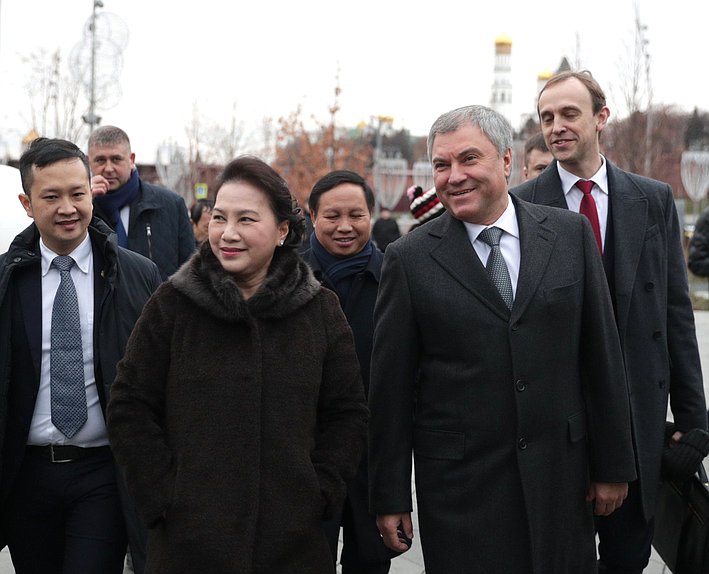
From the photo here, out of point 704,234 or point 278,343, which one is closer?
point 278,343

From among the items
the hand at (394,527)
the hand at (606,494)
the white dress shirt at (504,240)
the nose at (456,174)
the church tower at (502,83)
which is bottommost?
the hand at (394,527)

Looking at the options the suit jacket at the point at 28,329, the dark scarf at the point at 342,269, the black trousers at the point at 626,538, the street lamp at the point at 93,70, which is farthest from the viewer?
the street lamp at the point at 93,70

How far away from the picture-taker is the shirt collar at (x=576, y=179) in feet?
12.4

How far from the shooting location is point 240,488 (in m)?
2.82

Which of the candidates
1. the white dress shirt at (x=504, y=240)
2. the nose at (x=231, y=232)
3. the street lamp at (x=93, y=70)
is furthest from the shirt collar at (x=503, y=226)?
the street lamp at (x=93, y=70)

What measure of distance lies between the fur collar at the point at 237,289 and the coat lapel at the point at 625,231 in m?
1.24

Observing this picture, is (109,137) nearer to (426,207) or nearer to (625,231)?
(426,207)

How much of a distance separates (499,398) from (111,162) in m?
3.65

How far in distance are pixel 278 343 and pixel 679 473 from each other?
1778 millimetres

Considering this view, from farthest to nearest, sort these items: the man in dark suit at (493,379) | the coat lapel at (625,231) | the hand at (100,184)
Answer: the hand at (100,184) < the coat lapel at (625,231) < the man in dark suit at (493,379)

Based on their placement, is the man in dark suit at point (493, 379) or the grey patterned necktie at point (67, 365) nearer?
the man in dark suit at point (493, 379)

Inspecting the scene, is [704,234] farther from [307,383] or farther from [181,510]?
[181,510]

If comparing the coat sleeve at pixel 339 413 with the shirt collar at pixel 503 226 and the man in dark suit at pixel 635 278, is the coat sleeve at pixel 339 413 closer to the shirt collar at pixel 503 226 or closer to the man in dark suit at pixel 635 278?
the shirt collar at pixel 503 226

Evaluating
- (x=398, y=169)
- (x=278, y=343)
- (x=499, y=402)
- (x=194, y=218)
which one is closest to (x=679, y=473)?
(x=499, y=402)
